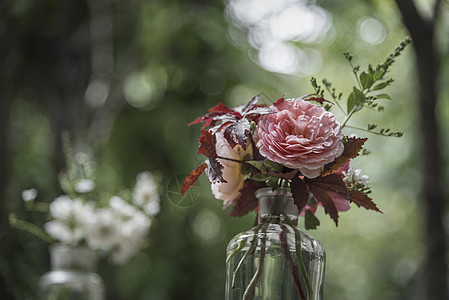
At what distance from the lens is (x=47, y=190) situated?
6.67 feet

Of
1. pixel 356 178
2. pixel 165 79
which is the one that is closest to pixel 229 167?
pixel 356 178

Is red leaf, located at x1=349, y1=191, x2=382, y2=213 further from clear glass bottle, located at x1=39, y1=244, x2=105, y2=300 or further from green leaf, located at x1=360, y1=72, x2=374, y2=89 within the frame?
clear glass bottle, located at x1=39, y1=244, x2=105, y2=300

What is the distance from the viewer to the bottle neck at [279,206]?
25.4 inches

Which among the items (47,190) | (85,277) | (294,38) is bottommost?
(85,277)

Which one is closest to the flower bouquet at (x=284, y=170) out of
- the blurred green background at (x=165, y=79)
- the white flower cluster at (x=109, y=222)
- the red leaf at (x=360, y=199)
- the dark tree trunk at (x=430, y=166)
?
the red leaf at (x=360, y=199)

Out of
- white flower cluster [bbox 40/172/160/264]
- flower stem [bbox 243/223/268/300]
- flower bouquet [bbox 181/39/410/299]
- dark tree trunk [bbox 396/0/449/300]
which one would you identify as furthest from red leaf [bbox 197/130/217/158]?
dark tree trunk [bbox 396/0/449/300]

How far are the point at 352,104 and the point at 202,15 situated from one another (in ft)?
7.08

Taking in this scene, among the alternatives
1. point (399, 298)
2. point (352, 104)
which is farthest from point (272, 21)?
point (399, 298)

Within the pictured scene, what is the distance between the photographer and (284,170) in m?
0.63

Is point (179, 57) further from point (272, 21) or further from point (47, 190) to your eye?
point (47, 190)

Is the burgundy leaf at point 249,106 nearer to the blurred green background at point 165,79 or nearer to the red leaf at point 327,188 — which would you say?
the red leaf at point 327,188

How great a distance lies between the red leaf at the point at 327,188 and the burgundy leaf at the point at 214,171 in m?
0.10

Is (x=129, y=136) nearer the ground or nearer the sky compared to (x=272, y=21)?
nearer the ground

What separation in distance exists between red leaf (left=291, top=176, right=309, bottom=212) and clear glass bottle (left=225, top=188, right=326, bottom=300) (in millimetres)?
38
